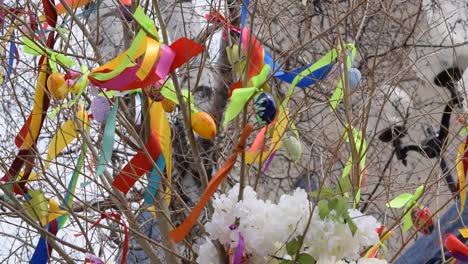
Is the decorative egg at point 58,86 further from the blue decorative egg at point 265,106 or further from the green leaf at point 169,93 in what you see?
the blue decorative egg at point 265,106

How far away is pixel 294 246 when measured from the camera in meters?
3.16

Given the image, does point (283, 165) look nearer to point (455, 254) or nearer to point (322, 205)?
point (455, 254)

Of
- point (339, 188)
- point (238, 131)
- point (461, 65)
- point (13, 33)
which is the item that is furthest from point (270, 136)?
point (461, 65)

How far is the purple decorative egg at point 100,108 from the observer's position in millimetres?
3885

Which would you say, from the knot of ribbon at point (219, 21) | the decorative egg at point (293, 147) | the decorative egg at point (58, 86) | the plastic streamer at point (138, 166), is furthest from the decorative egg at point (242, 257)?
the knot of ribbon at point (219, 21)

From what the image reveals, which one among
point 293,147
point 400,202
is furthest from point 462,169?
point 293,147

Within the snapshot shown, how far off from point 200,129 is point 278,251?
0.68 metres

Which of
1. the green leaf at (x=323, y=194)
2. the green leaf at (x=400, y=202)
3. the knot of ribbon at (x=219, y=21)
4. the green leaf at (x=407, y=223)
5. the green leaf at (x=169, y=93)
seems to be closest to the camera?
the green leaf at (x=323, y=194)

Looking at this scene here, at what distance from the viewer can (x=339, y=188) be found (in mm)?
3566

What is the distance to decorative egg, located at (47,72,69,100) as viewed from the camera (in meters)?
3.89

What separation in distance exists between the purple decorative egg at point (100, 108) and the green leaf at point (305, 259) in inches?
44.2

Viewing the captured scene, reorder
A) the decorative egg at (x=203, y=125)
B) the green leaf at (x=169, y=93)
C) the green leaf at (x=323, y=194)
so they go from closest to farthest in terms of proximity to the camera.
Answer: the green leaf at (x=323, y=194) → the decorative egg at (x=203, y=125) → the green leaf at (x=169, y=93)

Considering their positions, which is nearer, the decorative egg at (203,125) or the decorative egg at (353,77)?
the decorative egg at (203,125)

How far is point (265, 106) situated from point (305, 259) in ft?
2.19
